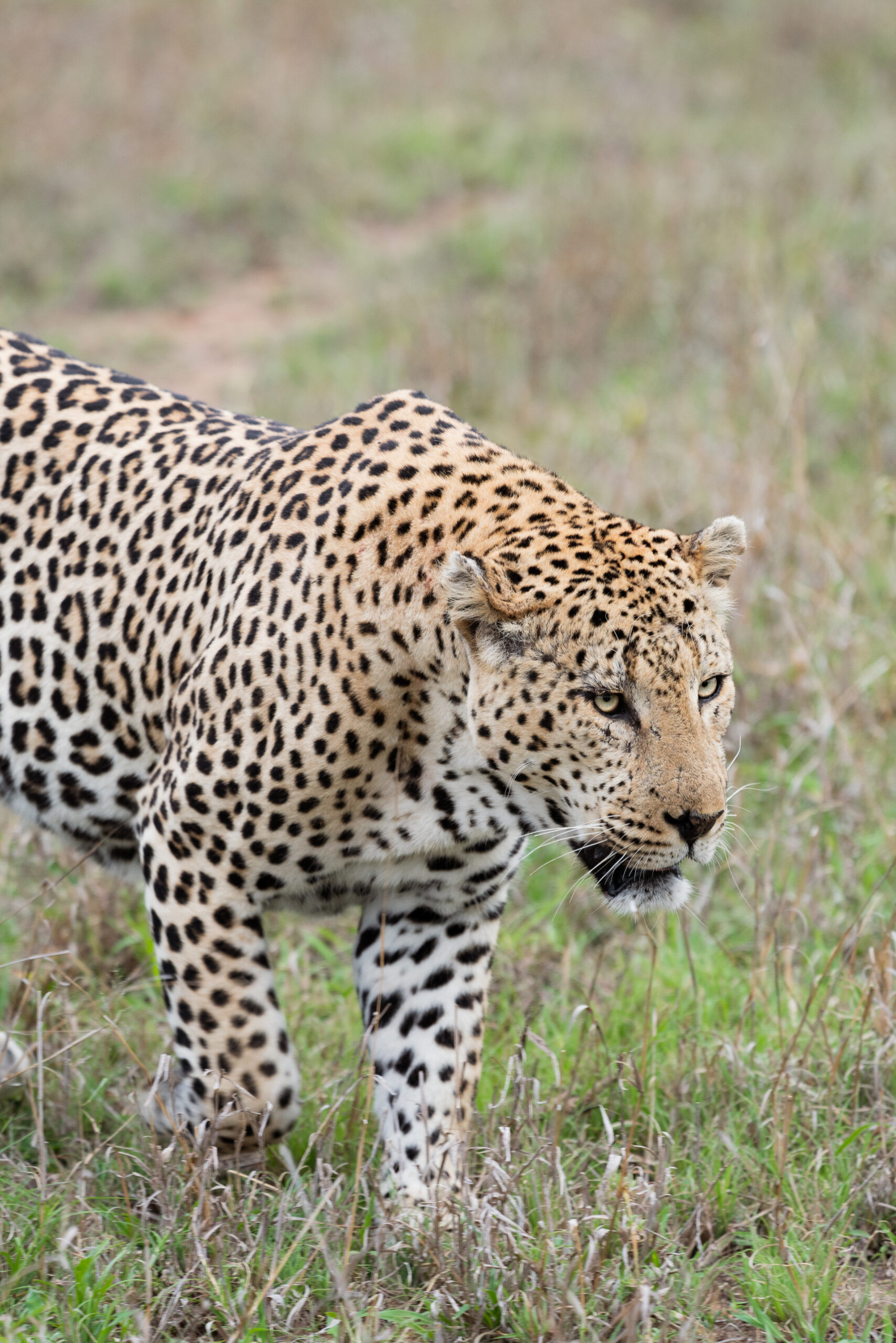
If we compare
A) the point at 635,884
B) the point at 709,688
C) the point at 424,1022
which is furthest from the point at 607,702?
the point at 424,1022

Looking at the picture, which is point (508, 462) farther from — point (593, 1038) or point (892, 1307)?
point (892, 1307)

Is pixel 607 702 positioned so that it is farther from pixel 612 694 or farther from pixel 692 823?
pixel 692 823

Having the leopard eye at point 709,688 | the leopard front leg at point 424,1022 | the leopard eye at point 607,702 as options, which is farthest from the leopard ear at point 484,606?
the leopard front leg at point 424,1022

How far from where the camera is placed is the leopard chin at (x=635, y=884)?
3639 mm

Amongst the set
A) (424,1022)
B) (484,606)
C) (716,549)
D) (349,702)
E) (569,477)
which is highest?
(716,549)

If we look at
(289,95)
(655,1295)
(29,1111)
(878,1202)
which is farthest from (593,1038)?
(289,95)

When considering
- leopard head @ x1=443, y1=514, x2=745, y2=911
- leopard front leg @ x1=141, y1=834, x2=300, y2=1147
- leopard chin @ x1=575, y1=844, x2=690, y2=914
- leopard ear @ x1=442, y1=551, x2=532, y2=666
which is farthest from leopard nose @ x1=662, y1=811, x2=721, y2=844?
leopard front leg @ x1=141, y1=834, x2=300, y2=1147

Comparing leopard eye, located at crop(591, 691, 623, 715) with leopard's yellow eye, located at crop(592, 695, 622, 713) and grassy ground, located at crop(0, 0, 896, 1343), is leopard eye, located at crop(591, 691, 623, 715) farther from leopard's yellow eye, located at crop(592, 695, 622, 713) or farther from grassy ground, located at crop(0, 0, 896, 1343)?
grassy ground, located at crop(0, 0, 896, 1343)

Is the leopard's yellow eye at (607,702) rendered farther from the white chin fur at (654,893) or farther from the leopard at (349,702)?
the white chin fur at (654,893)

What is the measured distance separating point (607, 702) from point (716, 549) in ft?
1.58

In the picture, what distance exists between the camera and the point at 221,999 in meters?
3.96

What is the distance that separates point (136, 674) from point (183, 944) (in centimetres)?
77

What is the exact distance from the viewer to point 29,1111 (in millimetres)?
4387

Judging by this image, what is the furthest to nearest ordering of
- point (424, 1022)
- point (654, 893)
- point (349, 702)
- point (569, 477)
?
point (569, 477)
point (424, 1022)
point (349, 702)
point (654, 893)
